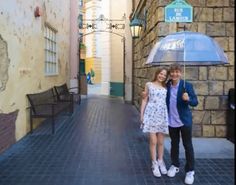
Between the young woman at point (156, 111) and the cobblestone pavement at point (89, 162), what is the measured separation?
1.20ft

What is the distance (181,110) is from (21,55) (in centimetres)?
419

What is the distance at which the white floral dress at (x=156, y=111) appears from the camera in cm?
536

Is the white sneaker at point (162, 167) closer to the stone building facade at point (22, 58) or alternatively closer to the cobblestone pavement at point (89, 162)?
the cobblestone pavement at point (89, 162)

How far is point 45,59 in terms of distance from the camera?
431 inches

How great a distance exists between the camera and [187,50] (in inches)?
210

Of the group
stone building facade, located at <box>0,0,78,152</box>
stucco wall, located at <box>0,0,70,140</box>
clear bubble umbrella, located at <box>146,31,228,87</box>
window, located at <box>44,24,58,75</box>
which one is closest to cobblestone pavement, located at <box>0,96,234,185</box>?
stone building facade, located at <box>0,0,78,152</box>

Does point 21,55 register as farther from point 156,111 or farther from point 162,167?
point 162,167

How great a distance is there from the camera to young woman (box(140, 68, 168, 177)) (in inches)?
211

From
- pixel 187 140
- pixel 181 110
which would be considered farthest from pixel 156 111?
pixel 187 140

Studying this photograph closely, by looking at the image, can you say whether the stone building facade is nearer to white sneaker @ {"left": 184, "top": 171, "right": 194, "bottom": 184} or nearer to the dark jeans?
the dark jeans

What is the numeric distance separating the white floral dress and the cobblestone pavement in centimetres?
67

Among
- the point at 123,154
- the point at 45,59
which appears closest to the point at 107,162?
the point at 123,154

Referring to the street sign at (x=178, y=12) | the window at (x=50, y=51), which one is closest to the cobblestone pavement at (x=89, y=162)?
the street sign at (x=178, y=12)

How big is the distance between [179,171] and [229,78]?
9.81ft
